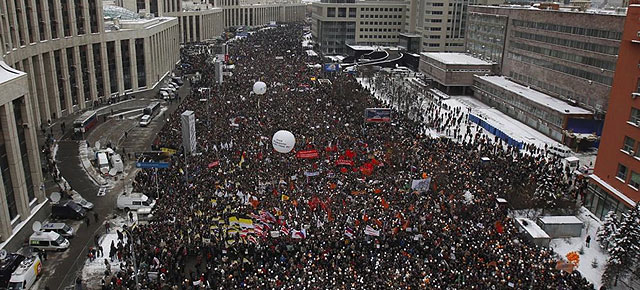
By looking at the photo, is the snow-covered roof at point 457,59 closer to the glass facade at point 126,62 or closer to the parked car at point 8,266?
the glass facade at point 126,62

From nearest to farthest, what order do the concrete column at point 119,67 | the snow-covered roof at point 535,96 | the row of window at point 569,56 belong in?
the row of window at point 569,56
the snow-covered roof at point 535,96
the concrete column at point 119,67

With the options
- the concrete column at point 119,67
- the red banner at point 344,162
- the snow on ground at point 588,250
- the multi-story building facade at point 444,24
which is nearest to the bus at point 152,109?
the concrete column at point 119,67

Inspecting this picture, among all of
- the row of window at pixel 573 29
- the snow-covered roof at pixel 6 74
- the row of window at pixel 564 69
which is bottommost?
the row of window at pixel 564 69

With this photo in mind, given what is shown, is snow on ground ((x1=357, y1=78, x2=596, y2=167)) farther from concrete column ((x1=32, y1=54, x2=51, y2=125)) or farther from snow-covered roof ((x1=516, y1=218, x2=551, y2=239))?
concrete column ((x1=32, y1=54, x2=51, y2=125))

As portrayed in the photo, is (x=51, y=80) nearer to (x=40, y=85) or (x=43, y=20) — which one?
(x=40, y=85)

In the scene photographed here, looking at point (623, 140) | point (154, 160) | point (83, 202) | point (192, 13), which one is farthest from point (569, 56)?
point (192, 13)

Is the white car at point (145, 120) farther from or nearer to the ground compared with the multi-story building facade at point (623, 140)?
nearer to the ground

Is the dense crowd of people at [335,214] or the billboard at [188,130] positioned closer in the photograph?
the dense crowd of people at [335,214]

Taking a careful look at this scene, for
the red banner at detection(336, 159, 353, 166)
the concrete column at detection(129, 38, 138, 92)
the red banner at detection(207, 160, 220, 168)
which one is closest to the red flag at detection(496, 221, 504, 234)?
the red banner at detection(336, 159, 353, 166)
